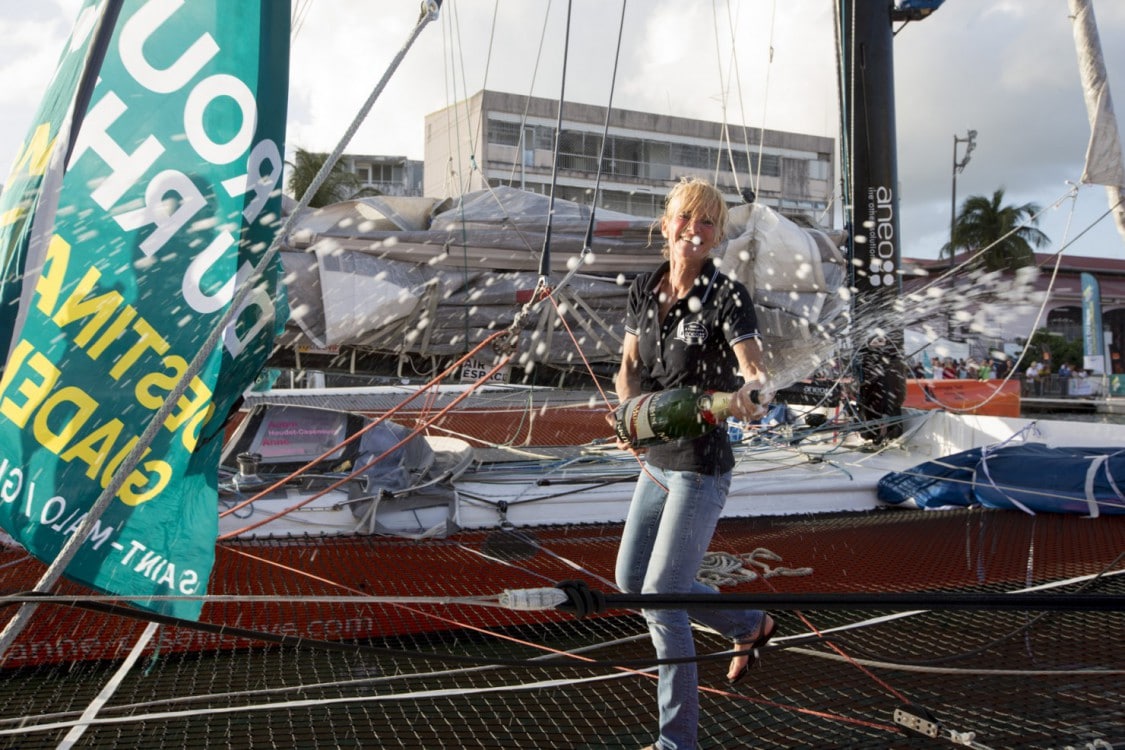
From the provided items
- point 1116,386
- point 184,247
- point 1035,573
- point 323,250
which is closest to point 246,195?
point 184,247

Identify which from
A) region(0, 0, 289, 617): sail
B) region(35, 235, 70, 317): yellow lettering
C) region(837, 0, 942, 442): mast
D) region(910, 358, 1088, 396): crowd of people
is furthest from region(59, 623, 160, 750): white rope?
region(910, 358, 1088, 396): crowd of people

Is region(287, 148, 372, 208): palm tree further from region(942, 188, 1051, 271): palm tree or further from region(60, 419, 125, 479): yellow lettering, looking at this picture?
region(60, 419, 125, 479): yellow lettering

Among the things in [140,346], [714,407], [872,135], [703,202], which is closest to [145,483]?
[140,346]

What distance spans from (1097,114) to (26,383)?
429 centimetres

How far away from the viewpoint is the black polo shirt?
7.73 ft

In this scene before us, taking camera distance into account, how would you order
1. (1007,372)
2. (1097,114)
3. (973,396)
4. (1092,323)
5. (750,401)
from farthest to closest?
(1092,323)
(1007,372)
(973,396)
(1097,114)
(750,401)

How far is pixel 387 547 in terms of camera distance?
4.90 m

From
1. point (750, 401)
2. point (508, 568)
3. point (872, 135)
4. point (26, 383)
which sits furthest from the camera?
point (872, 135)

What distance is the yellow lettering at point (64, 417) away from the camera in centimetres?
219

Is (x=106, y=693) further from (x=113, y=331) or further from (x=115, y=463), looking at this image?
(x=113, y=331)

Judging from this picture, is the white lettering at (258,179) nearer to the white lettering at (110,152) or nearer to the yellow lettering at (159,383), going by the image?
the white lettering at (110,152)

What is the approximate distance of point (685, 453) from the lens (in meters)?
2.36

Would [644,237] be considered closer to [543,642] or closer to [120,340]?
[543,642]

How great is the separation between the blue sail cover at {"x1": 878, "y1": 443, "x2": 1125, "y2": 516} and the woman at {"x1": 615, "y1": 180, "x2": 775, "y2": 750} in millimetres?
3887
